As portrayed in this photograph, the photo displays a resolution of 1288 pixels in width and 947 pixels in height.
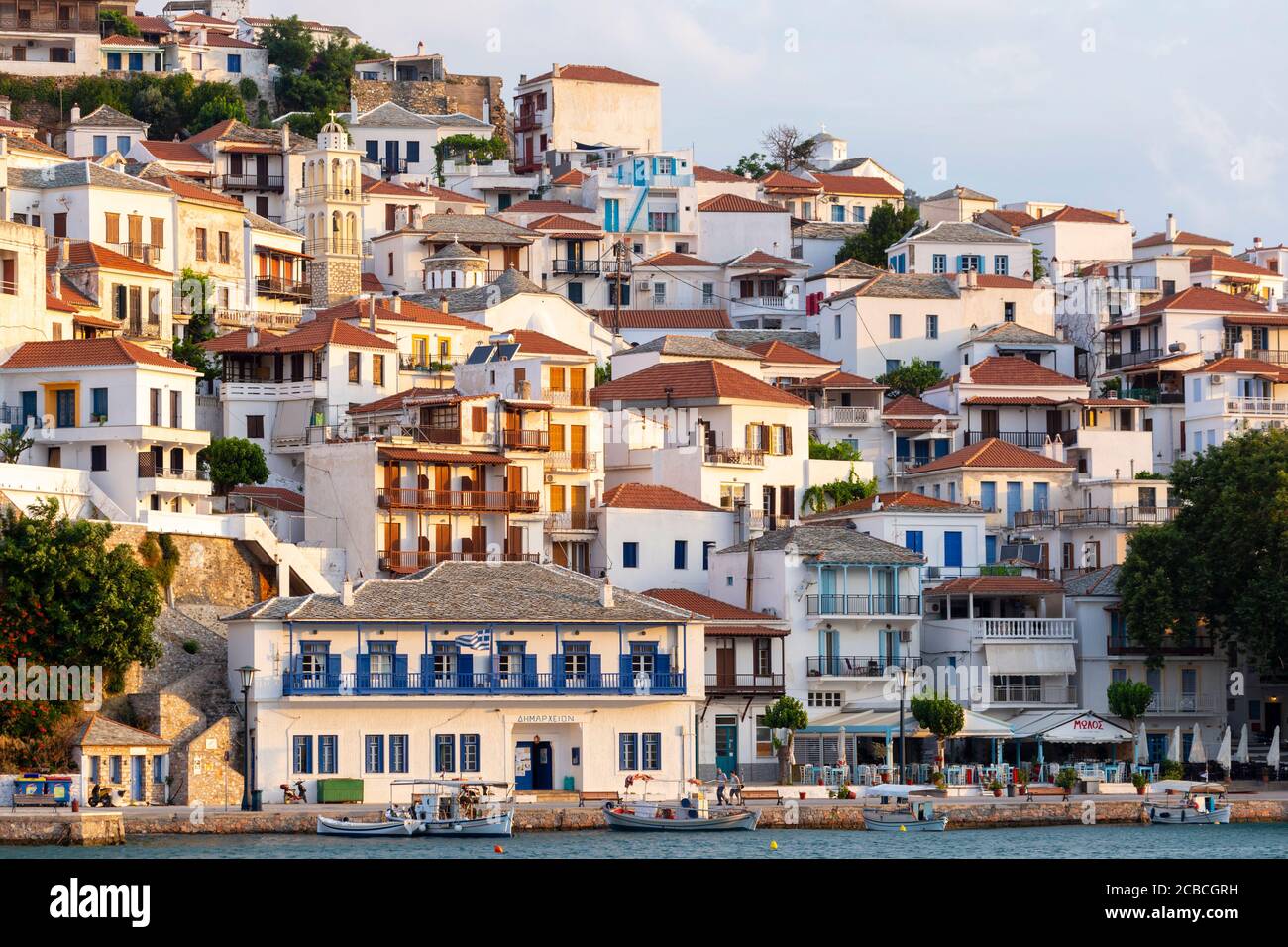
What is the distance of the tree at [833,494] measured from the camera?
76500 millimetres

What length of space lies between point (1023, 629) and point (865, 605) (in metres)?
5.39

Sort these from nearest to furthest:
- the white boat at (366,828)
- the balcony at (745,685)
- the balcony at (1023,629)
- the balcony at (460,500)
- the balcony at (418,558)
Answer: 1. the white boat at (366,828)
2. the balcony at (745,685)
3. the balcony at (418,558)
4. the balcony at (460,500)
5. the balcony at (1023,629)

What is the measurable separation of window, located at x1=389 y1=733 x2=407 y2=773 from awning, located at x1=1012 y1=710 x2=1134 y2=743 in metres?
18.0

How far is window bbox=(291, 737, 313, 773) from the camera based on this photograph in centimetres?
5556

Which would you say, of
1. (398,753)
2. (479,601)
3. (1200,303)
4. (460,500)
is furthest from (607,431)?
(1200,303)

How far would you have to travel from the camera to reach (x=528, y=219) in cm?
10519

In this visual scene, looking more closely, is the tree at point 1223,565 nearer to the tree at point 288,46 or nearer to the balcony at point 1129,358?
the balcony at point 1129,358

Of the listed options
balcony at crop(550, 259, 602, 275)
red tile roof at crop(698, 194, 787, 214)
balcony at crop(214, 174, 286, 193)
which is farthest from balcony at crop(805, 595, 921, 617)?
balcony at crop(214, 174, 286, 193)

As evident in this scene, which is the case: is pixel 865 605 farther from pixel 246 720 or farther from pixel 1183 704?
pixel 246 720

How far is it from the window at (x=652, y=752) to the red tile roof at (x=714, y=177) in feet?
183

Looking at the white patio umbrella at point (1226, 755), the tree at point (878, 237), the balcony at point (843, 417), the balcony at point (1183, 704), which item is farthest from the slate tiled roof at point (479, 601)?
the tree at point (878, 237)

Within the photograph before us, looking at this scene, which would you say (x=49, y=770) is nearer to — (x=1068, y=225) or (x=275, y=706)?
(x=275, y=706)

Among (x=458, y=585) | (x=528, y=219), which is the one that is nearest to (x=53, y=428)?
(x=458, y=585)
